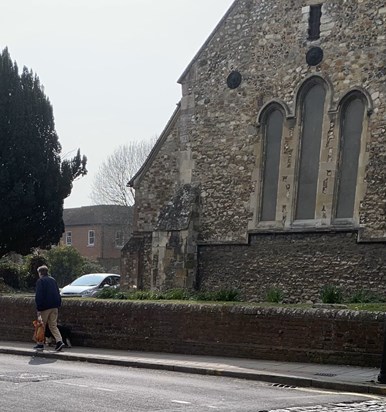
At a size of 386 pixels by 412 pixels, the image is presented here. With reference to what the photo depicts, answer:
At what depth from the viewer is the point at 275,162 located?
24359mm

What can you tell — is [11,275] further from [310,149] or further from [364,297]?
[364,297]

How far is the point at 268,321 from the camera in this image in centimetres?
1550

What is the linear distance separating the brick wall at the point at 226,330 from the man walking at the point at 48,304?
124 cm

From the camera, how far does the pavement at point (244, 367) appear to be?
40.5 feet

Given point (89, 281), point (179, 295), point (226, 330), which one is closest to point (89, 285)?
point (89, 281)

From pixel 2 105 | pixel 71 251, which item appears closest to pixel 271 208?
pixel 2 105

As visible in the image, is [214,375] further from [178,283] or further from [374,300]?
[178,283]

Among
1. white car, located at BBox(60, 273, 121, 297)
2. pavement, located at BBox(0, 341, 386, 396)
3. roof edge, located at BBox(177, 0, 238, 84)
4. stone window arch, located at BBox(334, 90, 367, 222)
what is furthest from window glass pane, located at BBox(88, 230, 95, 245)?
pavement, located at BBox(0, 341, 386, 396)

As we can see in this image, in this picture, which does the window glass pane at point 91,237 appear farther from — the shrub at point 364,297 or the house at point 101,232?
the shrub at point 364,297

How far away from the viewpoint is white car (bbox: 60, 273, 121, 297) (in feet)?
100

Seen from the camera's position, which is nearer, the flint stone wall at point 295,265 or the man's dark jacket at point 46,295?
the man's dark jacket at point 46,295

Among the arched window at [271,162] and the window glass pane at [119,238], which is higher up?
the arched window at [271,162]

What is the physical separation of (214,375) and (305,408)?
13.8ft

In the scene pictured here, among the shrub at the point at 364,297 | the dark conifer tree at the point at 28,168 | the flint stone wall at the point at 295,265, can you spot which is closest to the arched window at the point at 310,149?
the flint stone wall at the point at 295,265
